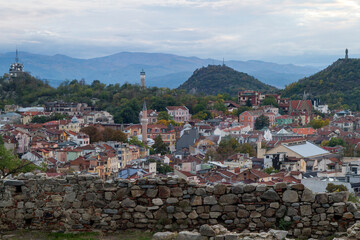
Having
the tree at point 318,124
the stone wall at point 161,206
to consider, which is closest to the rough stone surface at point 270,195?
the stone wall at point 161,206

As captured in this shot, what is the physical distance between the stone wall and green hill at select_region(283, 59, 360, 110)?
9671 cm

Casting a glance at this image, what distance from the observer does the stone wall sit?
291 inches

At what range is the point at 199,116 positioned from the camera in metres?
88.9

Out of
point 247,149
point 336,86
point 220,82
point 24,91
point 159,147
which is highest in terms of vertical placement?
point 220,82

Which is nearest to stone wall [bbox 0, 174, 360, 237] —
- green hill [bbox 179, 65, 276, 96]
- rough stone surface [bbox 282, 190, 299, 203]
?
rough stone surface [bbox 282, 190, 299, 203]

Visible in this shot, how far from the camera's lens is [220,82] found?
144500 millimetres

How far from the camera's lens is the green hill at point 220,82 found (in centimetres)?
14038

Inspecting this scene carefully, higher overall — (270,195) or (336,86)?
→ (336,86)

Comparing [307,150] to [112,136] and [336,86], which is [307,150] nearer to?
[112,136]

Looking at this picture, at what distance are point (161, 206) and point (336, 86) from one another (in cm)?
10911

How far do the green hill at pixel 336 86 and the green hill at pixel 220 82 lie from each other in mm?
21091

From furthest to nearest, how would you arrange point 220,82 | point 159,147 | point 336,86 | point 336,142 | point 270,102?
point 220,82, point 336,86, point 270,102, point 159,147, point 336,142

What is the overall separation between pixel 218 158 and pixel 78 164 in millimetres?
15283

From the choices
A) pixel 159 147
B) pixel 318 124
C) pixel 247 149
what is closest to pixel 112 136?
pixel 159 147
